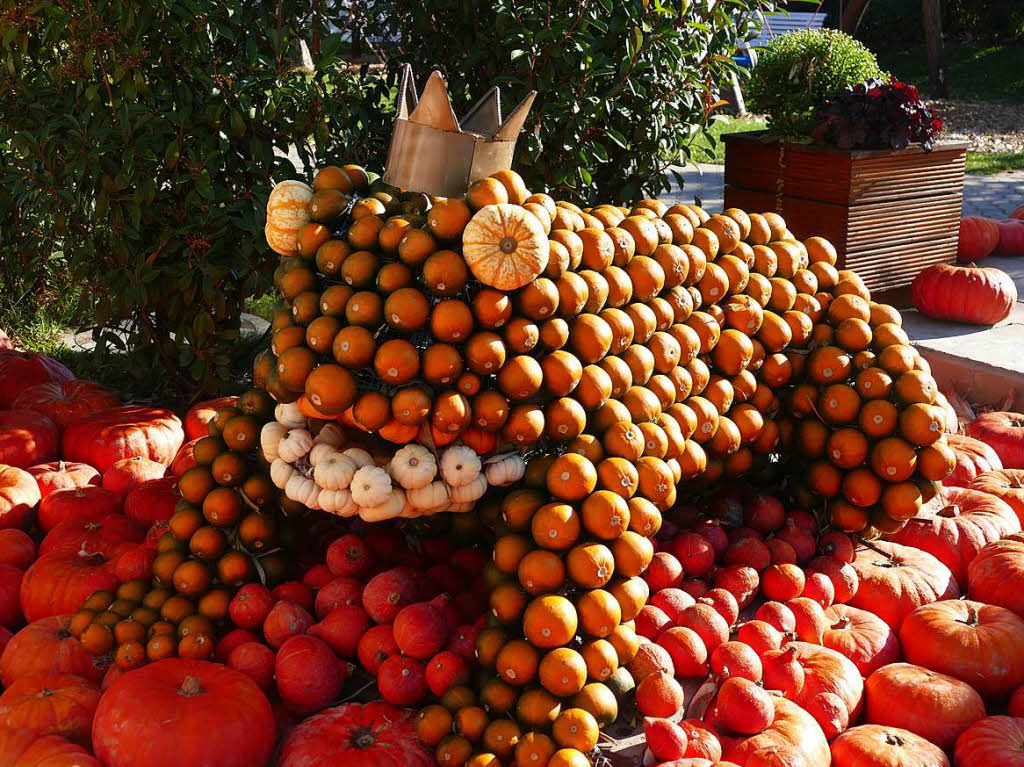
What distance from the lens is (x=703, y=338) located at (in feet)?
10.4

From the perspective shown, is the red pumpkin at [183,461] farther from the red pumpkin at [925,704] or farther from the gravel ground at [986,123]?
the gravel ground at [986,123]

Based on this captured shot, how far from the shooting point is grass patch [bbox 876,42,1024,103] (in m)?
17.6

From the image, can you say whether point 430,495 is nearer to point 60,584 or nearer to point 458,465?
point 458,465

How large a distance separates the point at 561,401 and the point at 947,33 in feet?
72.1

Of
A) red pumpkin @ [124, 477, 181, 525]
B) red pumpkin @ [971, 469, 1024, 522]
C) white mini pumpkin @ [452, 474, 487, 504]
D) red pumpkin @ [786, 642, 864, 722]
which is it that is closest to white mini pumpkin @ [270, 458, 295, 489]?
white mini pumpkin @ [452, 474, 487, 504]

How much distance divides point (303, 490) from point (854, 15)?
53.0 ft

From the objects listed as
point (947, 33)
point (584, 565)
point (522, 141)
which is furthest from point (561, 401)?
point (947, 33)

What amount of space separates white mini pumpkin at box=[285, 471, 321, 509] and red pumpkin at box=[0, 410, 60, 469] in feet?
6.35

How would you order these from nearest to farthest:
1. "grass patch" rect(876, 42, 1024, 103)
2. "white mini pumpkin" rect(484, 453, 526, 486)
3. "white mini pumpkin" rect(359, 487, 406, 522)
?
"white mini pumpkin" rect(359, 487, 406, 522) < "white mini pumpkin" rect(484, 453, 526, 486) < "grass patch" rect(876, 42, 1024, 103)

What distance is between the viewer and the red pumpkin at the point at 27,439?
4008 mm

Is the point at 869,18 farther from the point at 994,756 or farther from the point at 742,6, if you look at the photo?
the point at 994,756

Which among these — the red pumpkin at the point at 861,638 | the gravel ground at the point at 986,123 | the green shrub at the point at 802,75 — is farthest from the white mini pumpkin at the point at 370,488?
the gravel ground at the point at 986,123

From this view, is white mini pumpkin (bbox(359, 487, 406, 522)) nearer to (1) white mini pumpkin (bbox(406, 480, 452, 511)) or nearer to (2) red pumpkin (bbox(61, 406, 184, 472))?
(1) white mini pumpkin (bbox(406, 480, 452, 511))

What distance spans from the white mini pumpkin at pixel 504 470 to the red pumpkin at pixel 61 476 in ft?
6.41
